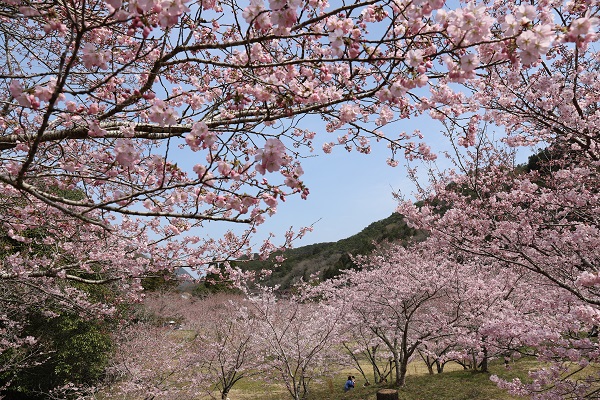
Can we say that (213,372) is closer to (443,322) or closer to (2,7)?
(443,322)

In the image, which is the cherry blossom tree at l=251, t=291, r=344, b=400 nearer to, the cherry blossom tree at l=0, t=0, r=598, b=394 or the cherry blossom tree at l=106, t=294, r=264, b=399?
the cherry blossom tree at l=106, t=294, r=264, b=399

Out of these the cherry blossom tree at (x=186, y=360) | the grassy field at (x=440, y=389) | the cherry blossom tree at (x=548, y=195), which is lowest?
the grassy field at (x=440, y=389)

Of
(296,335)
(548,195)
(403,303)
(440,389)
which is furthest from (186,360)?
(548,195)

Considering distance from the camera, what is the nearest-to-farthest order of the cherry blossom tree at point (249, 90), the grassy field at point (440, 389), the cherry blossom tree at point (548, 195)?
the cherry blossom tree at point (249, 90)
the cherry blossom tree at point (548, 195)
the grassy field at point (440, 389)

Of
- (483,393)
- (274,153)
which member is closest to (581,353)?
(274,153)

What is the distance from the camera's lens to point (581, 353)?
4.86 meters

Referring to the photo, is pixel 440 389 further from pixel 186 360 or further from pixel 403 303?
pixel 186 360

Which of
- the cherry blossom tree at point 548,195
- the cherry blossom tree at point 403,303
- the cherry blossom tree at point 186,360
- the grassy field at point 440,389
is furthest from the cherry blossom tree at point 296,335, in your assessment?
the cherry blossom tree at point 548,195

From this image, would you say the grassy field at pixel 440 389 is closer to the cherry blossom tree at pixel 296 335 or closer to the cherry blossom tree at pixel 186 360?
the cherry blossom tree at pixel 296 335

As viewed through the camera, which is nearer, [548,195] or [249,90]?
[249,90]

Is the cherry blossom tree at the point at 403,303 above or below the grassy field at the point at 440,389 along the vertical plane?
above

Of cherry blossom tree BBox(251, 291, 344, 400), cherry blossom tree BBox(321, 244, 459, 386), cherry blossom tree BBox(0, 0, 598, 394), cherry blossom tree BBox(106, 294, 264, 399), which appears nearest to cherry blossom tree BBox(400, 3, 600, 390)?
cherry blossom tree BBox(0, 0, 598, 394)

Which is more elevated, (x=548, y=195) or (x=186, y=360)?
(x=548, y=195)

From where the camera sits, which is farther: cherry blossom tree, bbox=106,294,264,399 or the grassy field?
cherry blossom tree, bbox=106,294,264,399
